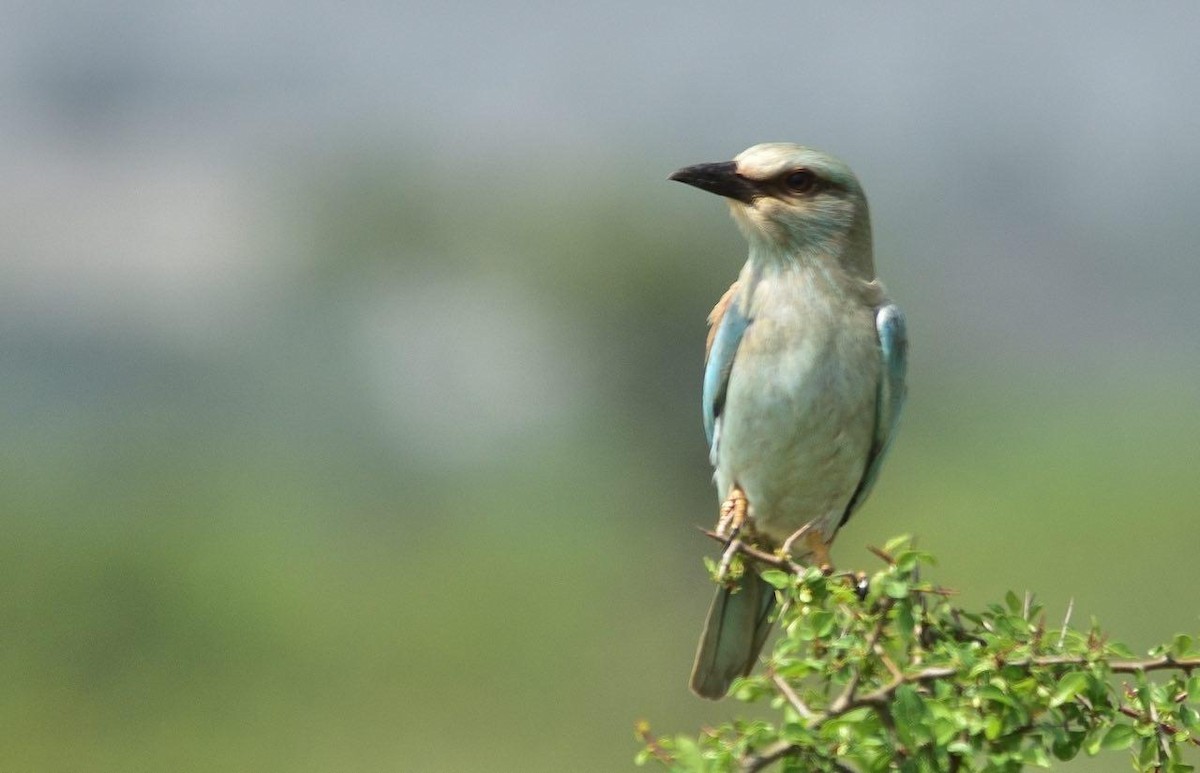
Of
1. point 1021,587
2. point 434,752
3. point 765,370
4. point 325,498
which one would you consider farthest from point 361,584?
point 765,370

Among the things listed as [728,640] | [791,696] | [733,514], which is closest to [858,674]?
[791,696]

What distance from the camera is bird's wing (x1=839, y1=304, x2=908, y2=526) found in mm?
4062

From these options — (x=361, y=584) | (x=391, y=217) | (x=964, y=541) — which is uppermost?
(x=391, y=217)

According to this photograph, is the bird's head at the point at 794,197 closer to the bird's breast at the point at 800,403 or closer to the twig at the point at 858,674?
the bird's breast at the point at 800,403

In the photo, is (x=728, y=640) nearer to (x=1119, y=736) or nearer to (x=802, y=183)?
(x=802, y=183)

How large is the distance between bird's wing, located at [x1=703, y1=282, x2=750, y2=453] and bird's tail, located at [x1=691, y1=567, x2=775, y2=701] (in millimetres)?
469

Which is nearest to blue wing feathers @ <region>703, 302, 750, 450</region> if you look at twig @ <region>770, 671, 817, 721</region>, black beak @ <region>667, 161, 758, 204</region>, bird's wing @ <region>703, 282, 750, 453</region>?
bird's wing @ <region>703, 282, 750, 453</region>

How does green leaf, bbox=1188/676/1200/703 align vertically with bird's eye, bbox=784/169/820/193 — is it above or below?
below

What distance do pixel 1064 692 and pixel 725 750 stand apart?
0.52 meters

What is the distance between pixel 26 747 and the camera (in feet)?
71.1

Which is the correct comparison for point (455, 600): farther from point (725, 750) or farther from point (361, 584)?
point (725, 750)

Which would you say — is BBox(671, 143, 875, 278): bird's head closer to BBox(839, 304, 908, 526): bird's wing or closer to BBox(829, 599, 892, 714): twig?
BBox(839, 304, 908, 526): bird's wing

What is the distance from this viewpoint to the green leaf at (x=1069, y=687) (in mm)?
2266

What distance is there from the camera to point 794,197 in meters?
4.09
